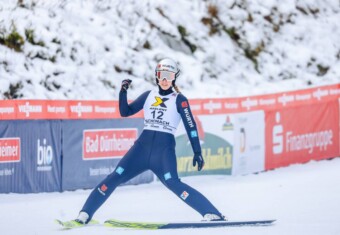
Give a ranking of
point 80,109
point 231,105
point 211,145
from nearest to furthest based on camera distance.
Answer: point 80,109 < point 211,145 < point 231,105

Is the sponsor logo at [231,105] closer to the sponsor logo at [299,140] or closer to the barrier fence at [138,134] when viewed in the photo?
the barrier fence at [138,134]


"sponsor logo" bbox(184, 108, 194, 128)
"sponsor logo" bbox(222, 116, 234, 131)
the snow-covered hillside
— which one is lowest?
"sponsor logo" bbox(222, 116, 234, 131)

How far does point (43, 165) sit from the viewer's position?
47.8ft

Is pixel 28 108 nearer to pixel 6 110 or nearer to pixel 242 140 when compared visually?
pixel 6 110

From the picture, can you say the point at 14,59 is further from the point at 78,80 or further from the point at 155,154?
the point at 155,154

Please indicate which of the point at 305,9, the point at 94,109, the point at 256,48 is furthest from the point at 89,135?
the point at 305,9

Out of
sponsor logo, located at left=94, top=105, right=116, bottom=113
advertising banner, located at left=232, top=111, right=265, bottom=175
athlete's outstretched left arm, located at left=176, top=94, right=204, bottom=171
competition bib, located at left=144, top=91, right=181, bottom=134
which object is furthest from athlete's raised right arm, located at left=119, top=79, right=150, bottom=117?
advertising banner, located at left=232, top=111, right=265, bottom=175

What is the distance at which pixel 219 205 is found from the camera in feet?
42.3

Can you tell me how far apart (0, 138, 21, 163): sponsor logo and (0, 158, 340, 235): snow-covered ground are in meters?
0.61

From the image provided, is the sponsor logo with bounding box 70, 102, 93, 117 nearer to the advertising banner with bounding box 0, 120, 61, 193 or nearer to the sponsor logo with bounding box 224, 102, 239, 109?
the advertising banner with bounding box 0, 120, 61, 193

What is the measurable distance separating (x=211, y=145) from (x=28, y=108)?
488 cm

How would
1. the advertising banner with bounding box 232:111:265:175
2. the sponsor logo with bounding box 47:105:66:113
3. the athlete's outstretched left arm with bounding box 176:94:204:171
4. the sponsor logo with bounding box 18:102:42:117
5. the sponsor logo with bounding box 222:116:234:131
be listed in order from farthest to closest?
1. the advertising banner with bounding box 232:111:265:175
2. the sponsor logo with bounding box 222:116:234:131
3. the sponsor logo with bounding box 47:105:66:113
4. the sponsor logo with bounding box 18:102:42:117
5. the athlete's outstretched left arm with bounding box 176:94:204:171

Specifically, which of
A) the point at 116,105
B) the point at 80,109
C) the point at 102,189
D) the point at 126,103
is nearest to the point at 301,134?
the point at 116,105

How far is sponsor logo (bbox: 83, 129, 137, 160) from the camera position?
15461mm
